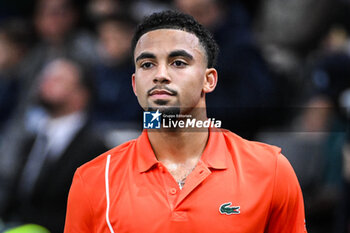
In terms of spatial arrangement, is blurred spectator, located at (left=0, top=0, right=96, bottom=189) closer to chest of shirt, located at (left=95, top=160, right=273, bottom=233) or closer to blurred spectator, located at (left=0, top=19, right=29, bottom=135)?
blurred spectator, located at (left=0, top=19, right=29, bottom=135)

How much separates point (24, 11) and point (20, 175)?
1.36m

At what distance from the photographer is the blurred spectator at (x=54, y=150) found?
3.78 meters

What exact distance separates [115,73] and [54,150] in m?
0.75

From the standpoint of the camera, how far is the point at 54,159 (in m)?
3.90

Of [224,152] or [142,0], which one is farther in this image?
[142,0]

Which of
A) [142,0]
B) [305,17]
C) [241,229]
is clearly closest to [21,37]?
[142,0]

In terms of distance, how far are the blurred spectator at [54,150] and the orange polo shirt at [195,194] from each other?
3.61 feet

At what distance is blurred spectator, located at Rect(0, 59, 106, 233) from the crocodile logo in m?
1.44

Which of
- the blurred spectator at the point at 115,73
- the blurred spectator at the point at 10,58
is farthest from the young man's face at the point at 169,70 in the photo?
the blurred spectator at the point at 10,58

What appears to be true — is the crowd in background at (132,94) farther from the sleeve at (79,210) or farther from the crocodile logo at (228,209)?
the crocodile logo at (228,209)

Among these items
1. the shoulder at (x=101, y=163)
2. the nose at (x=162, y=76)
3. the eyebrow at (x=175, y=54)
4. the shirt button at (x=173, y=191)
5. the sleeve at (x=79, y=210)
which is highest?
the eyebrow at (x=175, y=54)

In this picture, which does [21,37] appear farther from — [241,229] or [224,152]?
[241,229]

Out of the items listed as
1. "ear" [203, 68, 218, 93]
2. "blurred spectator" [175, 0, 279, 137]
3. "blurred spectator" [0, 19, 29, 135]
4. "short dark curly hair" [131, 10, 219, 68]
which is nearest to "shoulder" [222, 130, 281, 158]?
"ear" [203, 68, 218, 93]

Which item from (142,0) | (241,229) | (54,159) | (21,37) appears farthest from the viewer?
(21,37)
